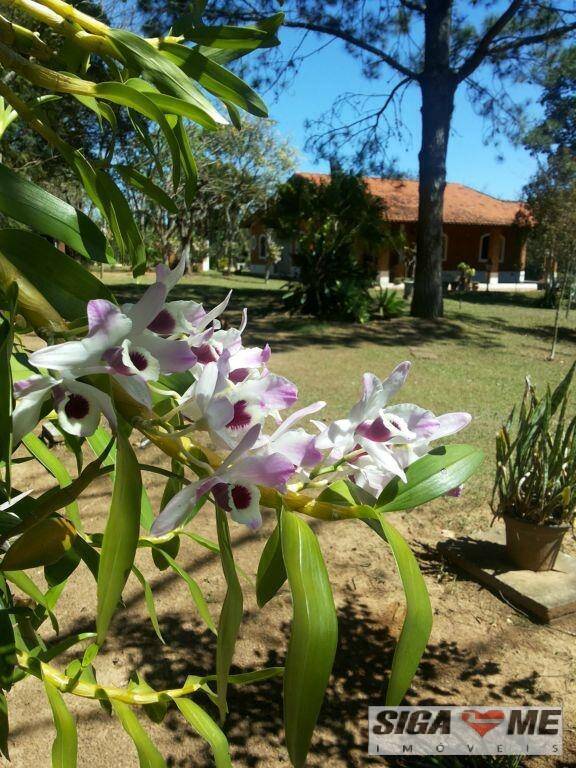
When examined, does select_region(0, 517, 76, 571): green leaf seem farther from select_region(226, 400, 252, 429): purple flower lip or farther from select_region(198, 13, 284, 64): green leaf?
select_region(198, 13, 284, 64): green leaf

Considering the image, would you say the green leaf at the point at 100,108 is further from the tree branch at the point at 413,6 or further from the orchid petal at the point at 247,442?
the tree branch at the point at 413,6

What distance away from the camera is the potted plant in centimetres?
290

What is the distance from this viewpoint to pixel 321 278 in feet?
37.1

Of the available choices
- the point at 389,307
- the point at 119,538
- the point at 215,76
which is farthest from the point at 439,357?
the point at 119,538

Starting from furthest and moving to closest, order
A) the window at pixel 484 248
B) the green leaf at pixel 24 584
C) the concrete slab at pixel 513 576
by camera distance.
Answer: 1. the window at pixel 484 248
2. the concrete slab at pixel 513 576
3. the green leaf at pixel 24 584

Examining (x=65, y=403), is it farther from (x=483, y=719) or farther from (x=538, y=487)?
(x=538, y=487)

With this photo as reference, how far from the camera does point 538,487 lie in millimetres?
2961

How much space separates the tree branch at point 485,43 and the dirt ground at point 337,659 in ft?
33.6

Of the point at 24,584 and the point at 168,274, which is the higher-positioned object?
the point at 168,274

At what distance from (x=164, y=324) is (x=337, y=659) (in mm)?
2277

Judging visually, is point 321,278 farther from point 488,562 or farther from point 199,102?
point 199,102

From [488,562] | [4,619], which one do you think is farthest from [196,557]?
[4,619]

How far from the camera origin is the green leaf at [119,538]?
40 cm

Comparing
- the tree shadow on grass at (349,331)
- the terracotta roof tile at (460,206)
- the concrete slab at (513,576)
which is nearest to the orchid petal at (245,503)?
the concrete slab at (513,576)
